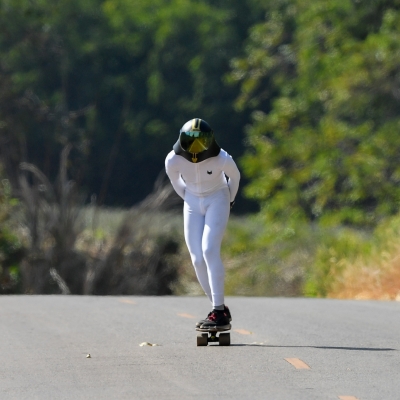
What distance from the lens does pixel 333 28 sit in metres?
34.1

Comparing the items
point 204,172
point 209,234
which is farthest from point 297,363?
point 204,172

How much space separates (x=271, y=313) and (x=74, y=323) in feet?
7.72

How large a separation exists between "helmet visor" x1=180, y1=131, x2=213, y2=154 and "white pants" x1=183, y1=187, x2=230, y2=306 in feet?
1.66

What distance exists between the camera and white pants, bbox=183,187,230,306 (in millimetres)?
10133

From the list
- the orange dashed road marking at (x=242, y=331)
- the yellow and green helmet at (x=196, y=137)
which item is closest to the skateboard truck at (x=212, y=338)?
the orange dashed road marking at (x=242, y=331)

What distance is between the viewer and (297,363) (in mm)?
9070

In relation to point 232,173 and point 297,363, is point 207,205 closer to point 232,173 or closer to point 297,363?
point 232,173

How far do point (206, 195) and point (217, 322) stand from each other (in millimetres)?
1075

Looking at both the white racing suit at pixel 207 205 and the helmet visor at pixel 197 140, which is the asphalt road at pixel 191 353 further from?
the helmet visor at pixel 197 140

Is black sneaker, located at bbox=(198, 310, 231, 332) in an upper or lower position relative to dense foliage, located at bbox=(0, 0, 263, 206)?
lower

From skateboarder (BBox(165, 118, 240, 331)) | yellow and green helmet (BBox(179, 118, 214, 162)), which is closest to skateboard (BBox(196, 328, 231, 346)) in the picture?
skateboarder (BBox(165, 118, 240, 331))

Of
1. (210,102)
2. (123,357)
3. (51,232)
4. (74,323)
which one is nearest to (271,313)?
(74,323)

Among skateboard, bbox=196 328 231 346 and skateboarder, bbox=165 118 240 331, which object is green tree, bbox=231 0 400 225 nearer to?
skateboarder, bbox=165 118 240 331

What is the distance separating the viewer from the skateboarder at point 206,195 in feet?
32.9
